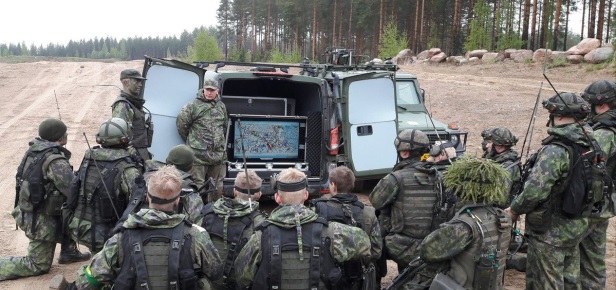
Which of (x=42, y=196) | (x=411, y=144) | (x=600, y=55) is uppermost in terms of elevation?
(x=600, y=55)

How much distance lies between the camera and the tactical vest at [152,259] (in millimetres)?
3180

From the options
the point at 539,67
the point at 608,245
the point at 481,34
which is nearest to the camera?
the point at 608,245

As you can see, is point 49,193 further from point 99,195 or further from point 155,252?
point 155,252

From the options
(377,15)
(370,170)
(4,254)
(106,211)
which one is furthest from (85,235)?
(377,15)

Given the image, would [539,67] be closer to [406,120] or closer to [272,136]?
[406,120]

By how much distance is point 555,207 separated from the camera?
454 cm

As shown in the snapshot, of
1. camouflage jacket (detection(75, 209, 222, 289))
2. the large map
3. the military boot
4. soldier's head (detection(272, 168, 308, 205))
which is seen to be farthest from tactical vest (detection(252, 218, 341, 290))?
the large map

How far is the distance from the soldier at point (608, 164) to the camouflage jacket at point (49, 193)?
15.0 ft

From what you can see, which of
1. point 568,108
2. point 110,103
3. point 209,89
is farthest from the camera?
point 110,103

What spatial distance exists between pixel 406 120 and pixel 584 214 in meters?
5.29

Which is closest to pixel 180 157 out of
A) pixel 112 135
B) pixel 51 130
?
pixel 112 135

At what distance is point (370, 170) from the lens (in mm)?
7574

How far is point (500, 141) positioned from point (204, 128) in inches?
132

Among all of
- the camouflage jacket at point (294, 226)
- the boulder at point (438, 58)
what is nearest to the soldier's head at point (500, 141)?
the camouflage jacket at point (294, 226)
